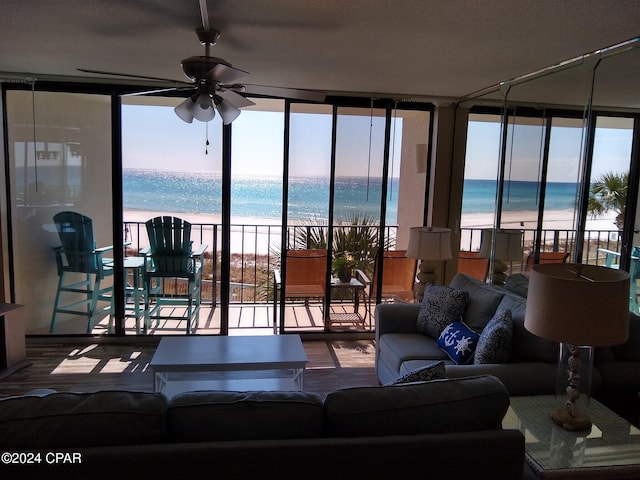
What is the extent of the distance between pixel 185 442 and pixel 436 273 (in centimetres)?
396

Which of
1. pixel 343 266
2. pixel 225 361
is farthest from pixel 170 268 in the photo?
pixel 225 361

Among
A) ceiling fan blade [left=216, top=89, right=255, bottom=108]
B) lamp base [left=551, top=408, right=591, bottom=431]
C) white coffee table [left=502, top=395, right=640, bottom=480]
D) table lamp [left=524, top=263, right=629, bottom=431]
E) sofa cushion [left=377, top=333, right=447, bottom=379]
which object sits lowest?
sofa cushion [left=377, top=333, right=447, bottom=379]

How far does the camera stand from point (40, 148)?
454 cm

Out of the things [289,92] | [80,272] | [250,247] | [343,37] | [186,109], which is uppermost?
[343,37]

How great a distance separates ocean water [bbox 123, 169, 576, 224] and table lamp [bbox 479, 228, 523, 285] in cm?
30

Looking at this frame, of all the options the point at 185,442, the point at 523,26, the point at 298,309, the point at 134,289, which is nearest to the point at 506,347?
the point at 523,26

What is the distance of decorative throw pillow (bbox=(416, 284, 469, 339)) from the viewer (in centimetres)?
349

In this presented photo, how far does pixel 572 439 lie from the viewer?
2.05m

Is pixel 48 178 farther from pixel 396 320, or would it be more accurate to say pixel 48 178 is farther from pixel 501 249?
pixel 501 249

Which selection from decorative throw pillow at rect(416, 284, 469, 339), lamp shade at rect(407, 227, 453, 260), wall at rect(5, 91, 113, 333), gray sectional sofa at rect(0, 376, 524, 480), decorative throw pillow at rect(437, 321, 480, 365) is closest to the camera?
gray sectional sofa at rect(0, 376, 524, 480)

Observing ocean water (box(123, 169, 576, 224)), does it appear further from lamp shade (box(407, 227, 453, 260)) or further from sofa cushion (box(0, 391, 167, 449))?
sofa cushion (box(0, 391, 167, 449))

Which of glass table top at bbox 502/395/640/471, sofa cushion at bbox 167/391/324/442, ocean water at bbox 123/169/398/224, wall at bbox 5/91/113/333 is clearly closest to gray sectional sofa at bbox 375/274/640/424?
glass table top at bbox 502/395/640/471

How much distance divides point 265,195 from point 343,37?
2.35m

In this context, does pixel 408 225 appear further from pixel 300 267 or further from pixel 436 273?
pixel 300 267
